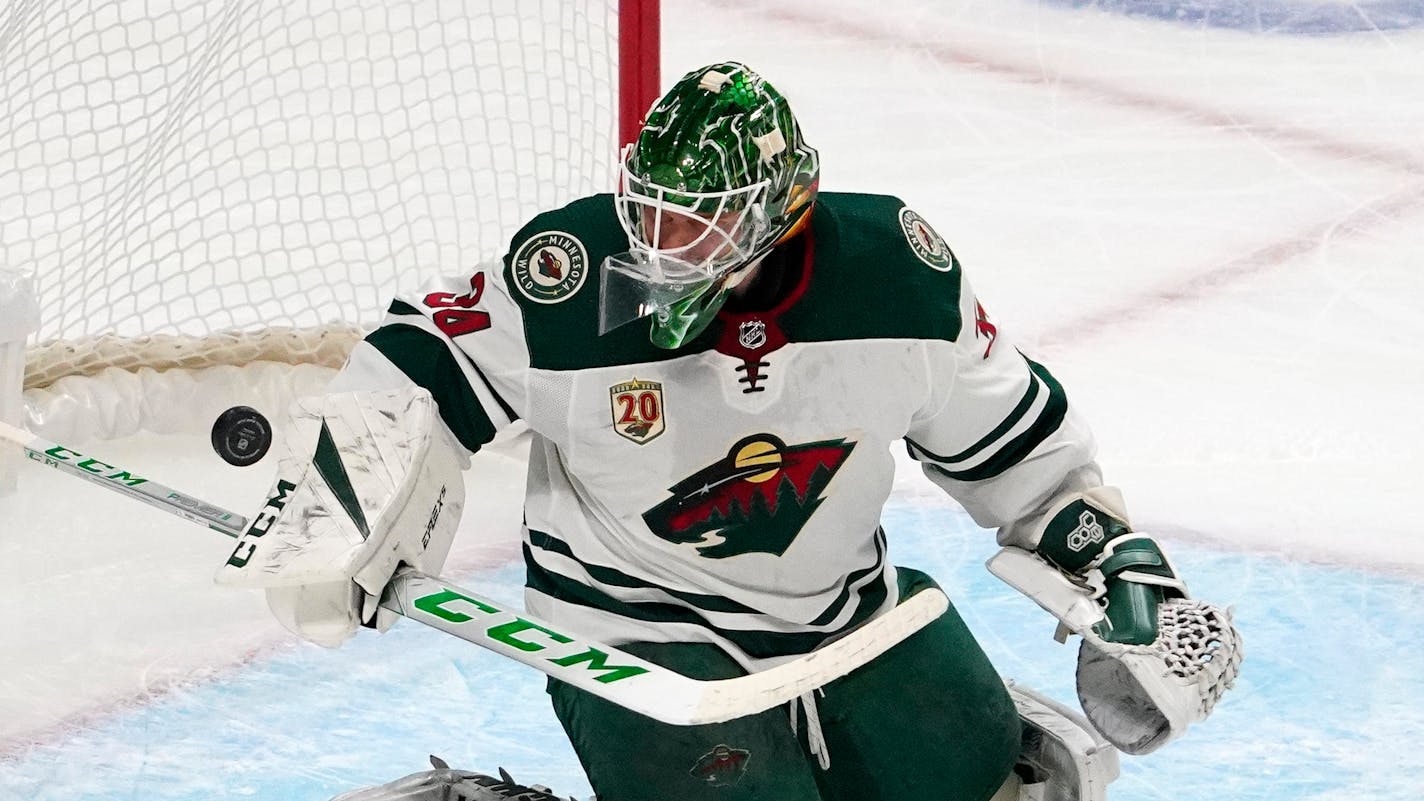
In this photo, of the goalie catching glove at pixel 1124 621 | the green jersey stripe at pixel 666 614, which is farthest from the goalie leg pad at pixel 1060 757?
the green jersey stripe at pixel 666 614

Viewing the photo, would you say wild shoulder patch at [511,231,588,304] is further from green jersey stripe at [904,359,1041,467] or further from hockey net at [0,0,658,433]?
hockey net at [0,0,658,433]

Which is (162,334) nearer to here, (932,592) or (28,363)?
(28,363)

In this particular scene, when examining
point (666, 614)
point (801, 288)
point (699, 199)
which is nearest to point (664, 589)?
point (666, 614)

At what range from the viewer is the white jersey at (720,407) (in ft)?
6.05

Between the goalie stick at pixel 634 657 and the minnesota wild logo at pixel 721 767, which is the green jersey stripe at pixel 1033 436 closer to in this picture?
the goalie stick at pixel 634 657

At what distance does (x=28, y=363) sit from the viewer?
10.3 feet

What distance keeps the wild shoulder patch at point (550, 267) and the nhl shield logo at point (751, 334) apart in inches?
6.5

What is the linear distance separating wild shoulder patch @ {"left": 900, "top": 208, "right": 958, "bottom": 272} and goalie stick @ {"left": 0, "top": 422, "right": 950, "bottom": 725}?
0.35 meters

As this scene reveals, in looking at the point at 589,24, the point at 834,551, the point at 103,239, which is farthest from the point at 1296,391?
the point at 103,239

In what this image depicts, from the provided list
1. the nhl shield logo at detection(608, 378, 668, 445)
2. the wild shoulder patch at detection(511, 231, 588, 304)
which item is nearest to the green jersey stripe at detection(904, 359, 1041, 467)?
the nhl shield logo at detection(608, 378, 668, 445)

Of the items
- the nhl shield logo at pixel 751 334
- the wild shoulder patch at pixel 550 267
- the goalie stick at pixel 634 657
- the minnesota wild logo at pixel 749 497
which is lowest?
the goalie stick at pixel 634 657

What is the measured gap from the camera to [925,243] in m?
1.91

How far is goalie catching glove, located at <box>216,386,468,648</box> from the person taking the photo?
170 centimetres

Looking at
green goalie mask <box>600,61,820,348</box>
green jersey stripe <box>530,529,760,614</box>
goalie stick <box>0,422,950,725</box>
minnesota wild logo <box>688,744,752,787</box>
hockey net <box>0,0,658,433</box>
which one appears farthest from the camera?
hockey net <box>0,0,658,433</box>
